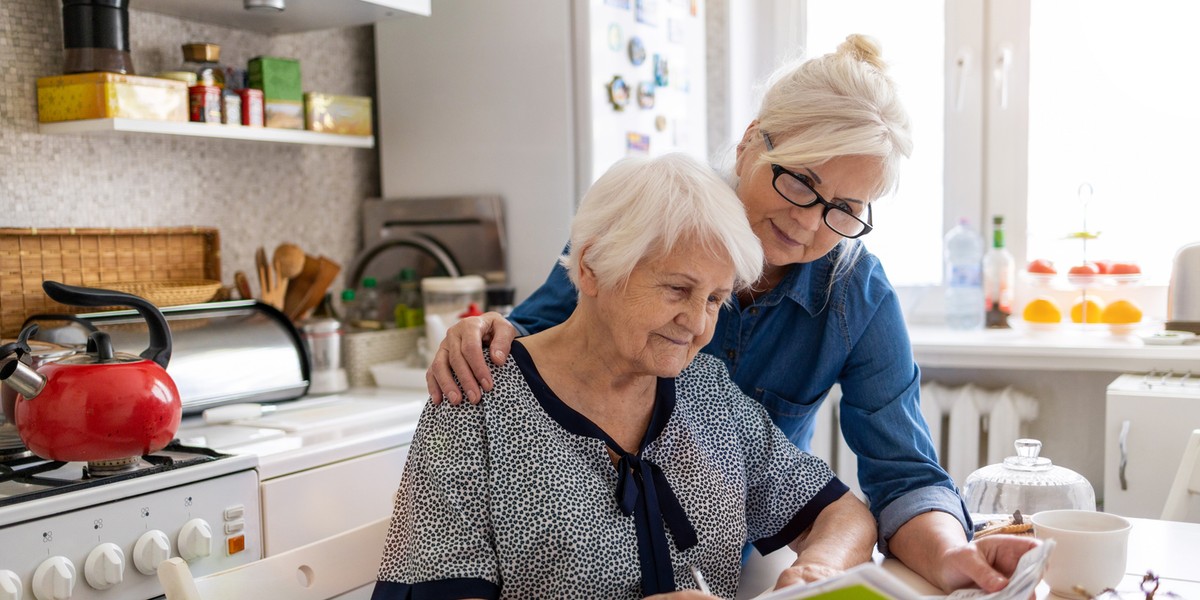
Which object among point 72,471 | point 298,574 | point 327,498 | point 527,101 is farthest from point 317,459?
point 527,101

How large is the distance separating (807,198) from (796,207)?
0.02 meters

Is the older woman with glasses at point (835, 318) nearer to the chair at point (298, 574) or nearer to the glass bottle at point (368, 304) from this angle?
the chair at point (298, 574)

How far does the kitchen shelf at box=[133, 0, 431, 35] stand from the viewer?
2.23 m

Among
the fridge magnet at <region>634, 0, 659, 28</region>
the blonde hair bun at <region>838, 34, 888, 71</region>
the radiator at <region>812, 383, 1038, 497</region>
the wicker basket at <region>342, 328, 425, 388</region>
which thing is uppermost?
the fridge magnet at <region>634, 0, 659, 28</region>

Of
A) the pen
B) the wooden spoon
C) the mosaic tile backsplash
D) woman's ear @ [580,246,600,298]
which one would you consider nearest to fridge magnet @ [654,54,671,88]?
the mosaic tile backsplash

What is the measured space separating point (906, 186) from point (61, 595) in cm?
232

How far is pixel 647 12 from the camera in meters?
2.68

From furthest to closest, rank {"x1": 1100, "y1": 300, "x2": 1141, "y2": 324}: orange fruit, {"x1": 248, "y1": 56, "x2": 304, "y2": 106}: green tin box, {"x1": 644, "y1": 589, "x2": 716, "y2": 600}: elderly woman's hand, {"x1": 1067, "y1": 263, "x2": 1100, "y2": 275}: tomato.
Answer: {"x1": 1067, "y1": 263, "x2": 1100, "y2": 275}: tomato → {"x1": 1100, "y1": 300, "x2": 1141, "y2": 324}: orange fruit → {"x1": 248, "y1": 56, "x2": 304, "y2": 106}: green tin box → {"x1": 644, "y1": 589, "x2": 716, "y2": 600}: elderly woman's hand

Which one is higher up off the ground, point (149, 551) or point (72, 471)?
point (72, 471)

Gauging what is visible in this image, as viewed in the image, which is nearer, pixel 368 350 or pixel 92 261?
pixel 92 261

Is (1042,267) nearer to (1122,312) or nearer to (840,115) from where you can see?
(1122,312)

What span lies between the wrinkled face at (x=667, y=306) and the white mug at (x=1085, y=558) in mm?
433

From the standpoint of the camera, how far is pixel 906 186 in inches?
115

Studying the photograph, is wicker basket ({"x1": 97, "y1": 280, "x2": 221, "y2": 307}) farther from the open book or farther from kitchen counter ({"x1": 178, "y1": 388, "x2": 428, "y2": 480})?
the open book
